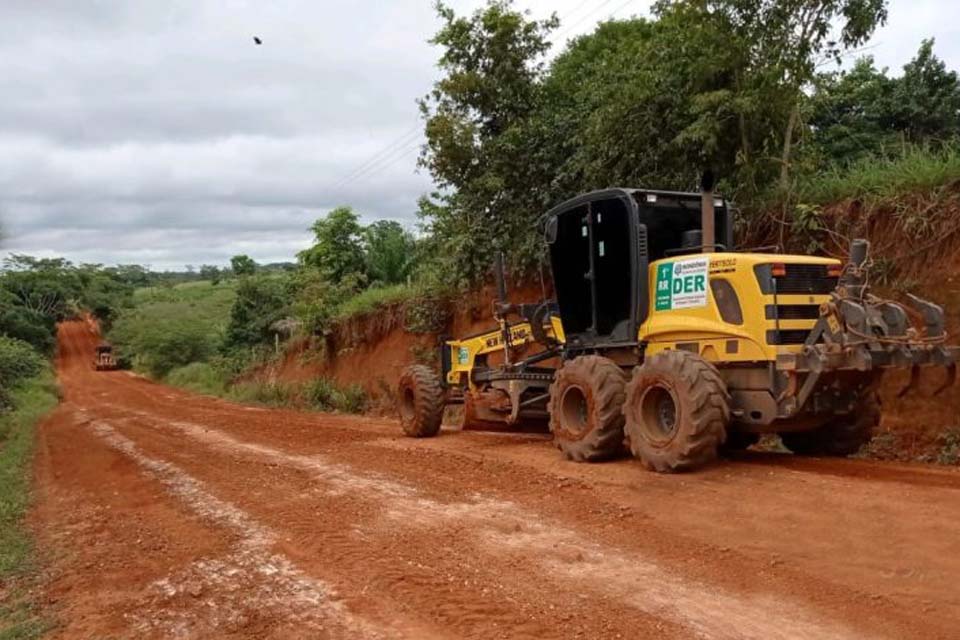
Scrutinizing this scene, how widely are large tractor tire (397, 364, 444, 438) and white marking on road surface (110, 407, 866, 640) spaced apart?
340 cm

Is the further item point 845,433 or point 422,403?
point 422,403

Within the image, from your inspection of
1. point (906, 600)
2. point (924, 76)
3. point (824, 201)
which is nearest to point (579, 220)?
point (824, 201)

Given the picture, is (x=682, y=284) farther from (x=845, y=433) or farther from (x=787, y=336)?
(x=845, y=433)

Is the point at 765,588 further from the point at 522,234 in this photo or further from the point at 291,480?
the point at 522,234

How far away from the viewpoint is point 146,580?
17.8 ft

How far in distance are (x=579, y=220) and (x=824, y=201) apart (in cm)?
398

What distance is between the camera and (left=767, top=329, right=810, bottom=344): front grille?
23.9ft

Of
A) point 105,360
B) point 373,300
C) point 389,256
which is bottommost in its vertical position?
point 105,360

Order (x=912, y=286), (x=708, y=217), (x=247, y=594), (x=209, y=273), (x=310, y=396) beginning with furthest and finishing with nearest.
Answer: (x=209, y=273), (x=310, y=396), (x=912, y=286), (x=708, y=217), (x=247, y=594)

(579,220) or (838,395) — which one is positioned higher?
(579,220)

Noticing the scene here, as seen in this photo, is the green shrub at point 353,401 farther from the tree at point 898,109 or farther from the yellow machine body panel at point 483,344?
the tree at point 898,109

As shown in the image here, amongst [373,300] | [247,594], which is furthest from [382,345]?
[247,594]

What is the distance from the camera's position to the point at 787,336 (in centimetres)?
737

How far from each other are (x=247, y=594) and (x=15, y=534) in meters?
3.82
